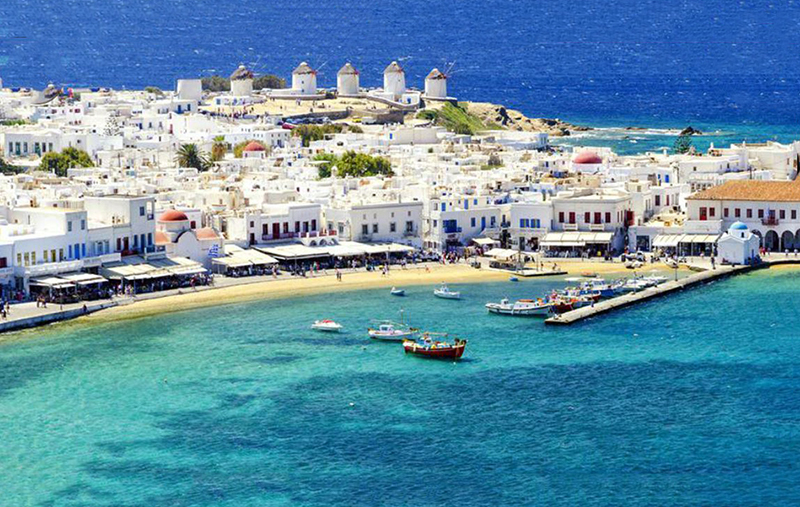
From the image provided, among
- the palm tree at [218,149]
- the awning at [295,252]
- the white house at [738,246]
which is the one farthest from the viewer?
the palm tree at [218,149]

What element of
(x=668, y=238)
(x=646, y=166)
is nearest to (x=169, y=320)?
(x=668, y=238)

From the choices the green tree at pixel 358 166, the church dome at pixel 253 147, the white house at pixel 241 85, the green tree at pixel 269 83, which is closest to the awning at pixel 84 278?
the green tree at pixel 358 166

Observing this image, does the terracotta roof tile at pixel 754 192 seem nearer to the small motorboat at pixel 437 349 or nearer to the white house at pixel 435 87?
the small motorboat at pixel 437 349

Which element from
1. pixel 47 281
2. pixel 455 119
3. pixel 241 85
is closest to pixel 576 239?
pixel 47 281

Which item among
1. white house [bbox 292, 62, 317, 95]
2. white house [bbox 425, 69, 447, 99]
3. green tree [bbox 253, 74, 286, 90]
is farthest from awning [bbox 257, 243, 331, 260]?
green tree [bbox 253, 74, 286, 90]

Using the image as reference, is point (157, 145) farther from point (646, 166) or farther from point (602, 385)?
point (602, 385)

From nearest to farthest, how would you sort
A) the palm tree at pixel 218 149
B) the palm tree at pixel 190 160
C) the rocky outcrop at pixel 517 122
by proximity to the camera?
the palm tree at pixel 190 160, the palm tree at pixel 218 149, the rocky outcrop at pixel 517 122

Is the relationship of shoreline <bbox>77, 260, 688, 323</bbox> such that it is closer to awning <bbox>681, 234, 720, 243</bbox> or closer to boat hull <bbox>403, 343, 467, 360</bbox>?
awning <bbox>681, 234, 720, 243</bbox>
